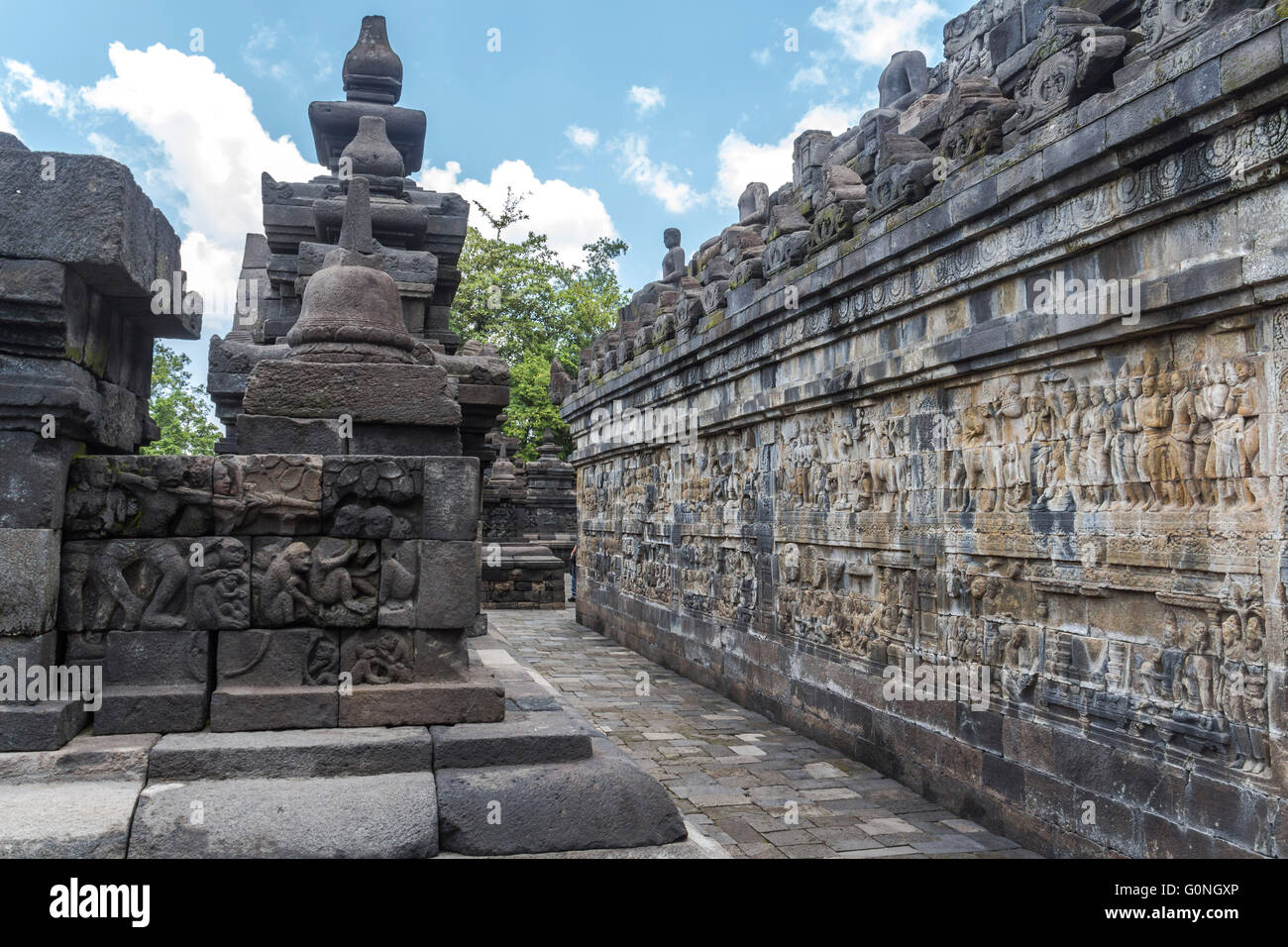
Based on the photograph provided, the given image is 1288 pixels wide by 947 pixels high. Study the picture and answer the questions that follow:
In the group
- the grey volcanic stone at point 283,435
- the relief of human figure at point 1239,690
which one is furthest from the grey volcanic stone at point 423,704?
the relief of human figure at point 1239,690

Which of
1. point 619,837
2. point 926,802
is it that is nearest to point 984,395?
point 926,802

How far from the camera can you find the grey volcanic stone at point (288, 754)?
3688 millimetres

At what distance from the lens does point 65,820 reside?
11.0 feet

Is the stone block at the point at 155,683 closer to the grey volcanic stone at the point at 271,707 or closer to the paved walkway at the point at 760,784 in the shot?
the grey volcanic stone at the point at 271,707

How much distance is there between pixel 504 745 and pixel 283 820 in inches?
33.9

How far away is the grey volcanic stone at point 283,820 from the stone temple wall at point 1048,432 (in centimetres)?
319

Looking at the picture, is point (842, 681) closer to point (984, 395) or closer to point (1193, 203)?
point (984, 395)

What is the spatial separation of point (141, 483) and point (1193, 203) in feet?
14.8

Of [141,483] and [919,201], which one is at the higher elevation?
[919,201]

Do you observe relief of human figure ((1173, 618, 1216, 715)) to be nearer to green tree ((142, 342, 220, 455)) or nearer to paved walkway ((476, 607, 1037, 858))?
paved walkway ((476, 607, 1037, 858))

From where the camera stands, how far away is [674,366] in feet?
36.5

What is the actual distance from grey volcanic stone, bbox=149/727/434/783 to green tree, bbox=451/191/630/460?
94.0ft

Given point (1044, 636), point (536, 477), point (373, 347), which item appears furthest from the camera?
point (536, 477)

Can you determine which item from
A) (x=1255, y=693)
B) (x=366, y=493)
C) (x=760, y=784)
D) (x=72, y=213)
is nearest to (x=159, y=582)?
(x=366, y=493)
